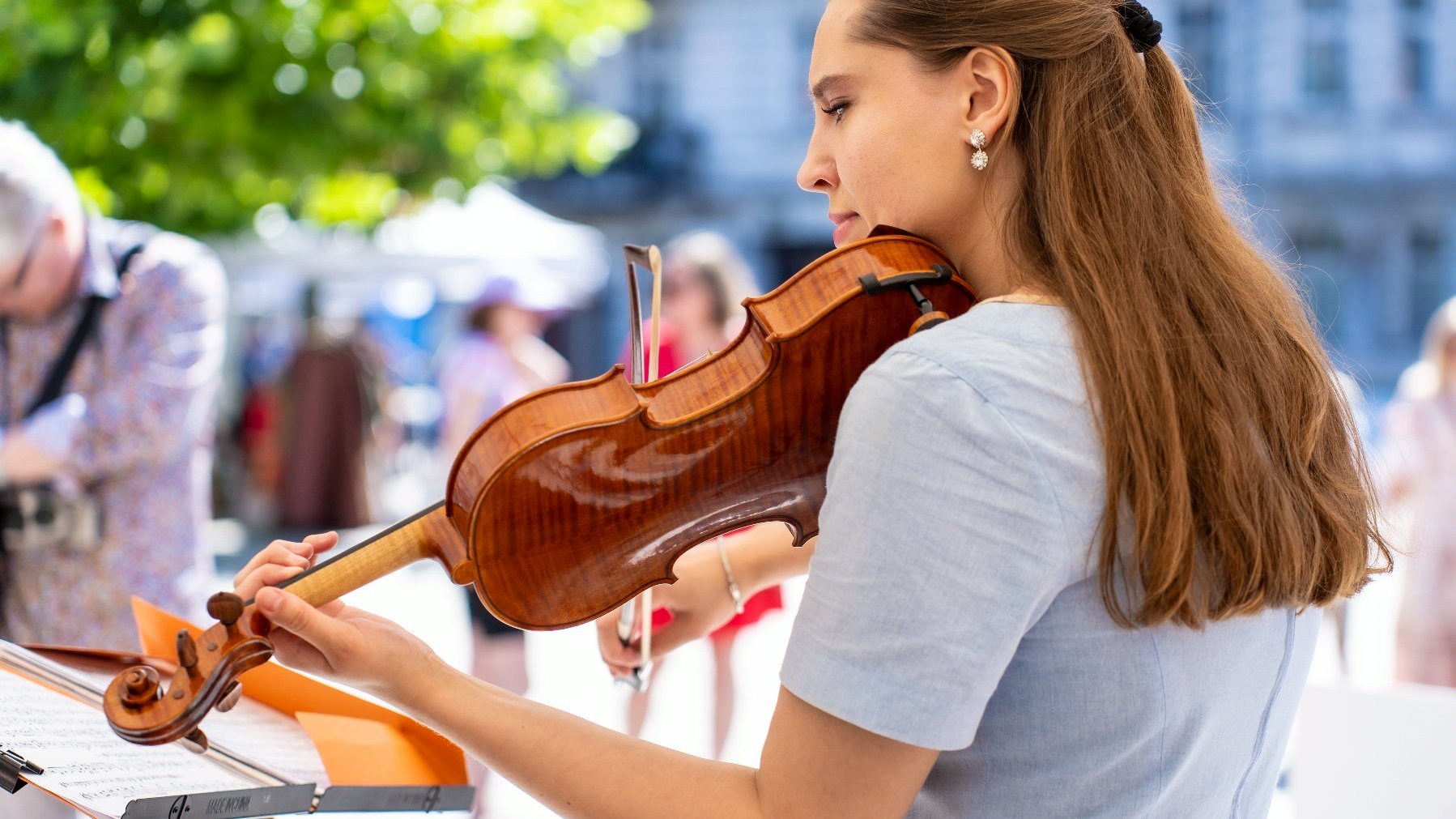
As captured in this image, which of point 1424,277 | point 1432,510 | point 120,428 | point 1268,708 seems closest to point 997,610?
point 1268,708

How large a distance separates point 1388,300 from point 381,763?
20.3m

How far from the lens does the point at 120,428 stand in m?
2.56

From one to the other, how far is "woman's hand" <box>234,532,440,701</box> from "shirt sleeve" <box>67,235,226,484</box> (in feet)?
5.12

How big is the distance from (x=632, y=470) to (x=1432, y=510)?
416 centimetres

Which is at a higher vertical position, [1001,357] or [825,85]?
[825,85]

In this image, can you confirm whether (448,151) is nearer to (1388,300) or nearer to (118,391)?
(118,391)

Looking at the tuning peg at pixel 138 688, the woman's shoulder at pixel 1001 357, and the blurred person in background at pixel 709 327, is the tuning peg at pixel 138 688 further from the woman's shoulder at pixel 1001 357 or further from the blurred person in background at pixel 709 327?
the blurred person in background at pixel 709 327

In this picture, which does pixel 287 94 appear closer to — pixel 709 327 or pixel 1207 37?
pixel 709 327

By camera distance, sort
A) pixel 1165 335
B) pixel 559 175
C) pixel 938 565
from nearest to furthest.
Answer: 1. pixel 938 565
2. pixel 1165 335
3. pixel 559 175

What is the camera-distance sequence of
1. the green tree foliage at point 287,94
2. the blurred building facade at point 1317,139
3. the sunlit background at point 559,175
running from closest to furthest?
the sunlit background at point 559,175 → the green tree foliage at point 287,94 → the blurred building facade at point 1317,139

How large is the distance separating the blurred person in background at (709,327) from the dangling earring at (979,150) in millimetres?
3112

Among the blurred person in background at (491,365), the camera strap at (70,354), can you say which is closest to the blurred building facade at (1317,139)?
the blurred person in background at (491,365)

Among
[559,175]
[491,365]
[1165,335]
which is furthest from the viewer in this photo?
[559,175]

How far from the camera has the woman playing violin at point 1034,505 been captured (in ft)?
3.21
